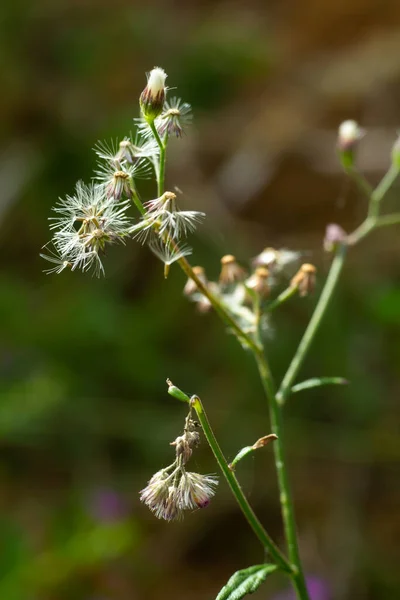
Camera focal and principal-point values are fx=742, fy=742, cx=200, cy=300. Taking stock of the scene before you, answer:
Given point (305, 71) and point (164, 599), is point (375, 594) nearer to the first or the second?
point (164, 599)

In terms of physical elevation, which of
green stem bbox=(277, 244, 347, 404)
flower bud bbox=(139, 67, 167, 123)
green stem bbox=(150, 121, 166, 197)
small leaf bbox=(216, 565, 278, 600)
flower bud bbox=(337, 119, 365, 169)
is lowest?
small leaf bbox=(216, 565, 278, 600)

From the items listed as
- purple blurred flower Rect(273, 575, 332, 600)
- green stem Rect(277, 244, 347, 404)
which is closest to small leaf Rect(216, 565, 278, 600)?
green stem Rect(277, 244, 347, 404)

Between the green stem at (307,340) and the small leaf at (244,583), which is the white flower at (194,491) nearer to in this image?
the small leaf at (244,583)

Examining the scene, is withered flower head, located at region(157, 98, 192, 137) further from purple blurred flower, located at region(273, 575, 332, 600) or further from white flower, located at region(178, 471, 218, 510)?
purple blurred flower, located at region(273, 575, 332, 600)

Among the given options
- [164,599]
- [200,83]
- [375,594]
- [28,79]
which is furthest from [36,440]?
[200,83]

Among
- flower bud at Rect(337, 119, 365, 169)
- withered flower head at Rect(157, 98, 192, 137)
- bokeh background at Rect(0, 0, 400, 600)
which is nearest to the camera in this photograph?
withered flower head at Rect(157, 98, 192, 137)

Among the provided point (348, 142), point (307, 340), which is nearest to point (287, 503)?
point (307, 340)

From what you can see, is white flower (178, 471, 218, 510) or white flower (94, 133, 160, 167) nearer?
white flower (178, 471, 218, 510)
